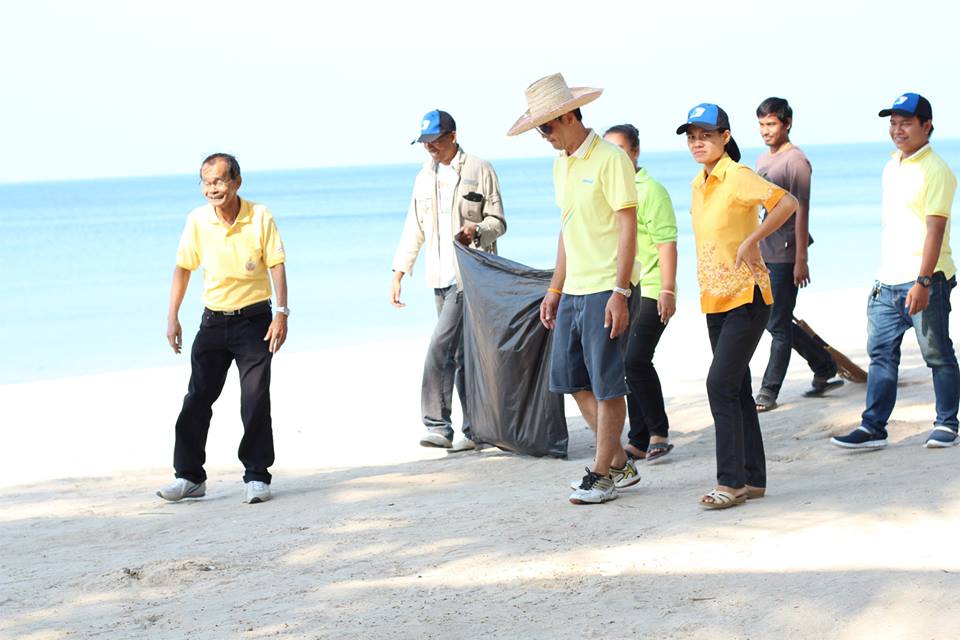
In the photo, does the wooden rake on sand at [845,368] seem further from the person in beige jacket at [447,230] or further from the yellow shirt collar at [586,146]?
the yellow shirt collar at [586,146]

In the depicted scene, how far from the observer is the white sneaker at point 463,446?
7223mm

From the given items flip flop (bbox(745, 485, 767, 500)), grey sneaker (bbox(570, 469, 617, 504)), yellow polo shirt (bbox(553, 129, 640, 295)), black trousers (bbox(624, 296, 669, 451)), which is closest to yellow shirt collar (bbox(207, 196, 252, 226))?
yellow polo shirt (bbox(553, 129, 640, 295))

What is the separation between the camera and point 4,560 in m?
5.29

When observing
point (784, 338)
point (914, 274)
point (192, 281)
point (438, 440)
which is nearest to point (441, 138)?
point (438, 440)

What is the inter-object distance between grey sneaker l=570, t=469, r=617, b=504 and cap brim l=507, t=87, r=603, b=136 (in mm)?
1459

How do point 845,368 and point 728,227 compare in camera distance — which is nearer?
point 728,227

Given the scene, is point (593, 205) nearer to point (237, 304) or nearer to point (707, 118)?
point (707, 118)

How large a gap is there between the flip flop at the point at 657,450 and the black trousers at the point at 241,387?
6.34 ft

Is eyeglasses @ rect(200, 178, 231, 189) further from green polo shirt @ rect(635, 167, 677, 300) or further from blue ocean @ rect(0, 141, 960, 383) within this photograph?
blue ocean @ rect(0, 141, 960, 383)

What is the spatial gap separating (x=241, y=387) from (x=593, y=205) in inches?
81.0

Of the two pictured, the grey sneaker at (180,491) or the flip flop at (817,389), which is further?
the flip flop at (817,389)

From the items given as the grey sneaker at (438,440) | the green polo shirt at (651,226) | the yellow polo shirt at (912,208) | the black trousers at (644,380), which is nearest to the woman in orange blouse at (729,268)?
the green polo shirt at (651,226)

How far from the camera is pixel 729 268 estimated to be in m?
4.96

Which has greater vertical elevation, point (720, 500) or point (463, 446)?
point (720, 500)
